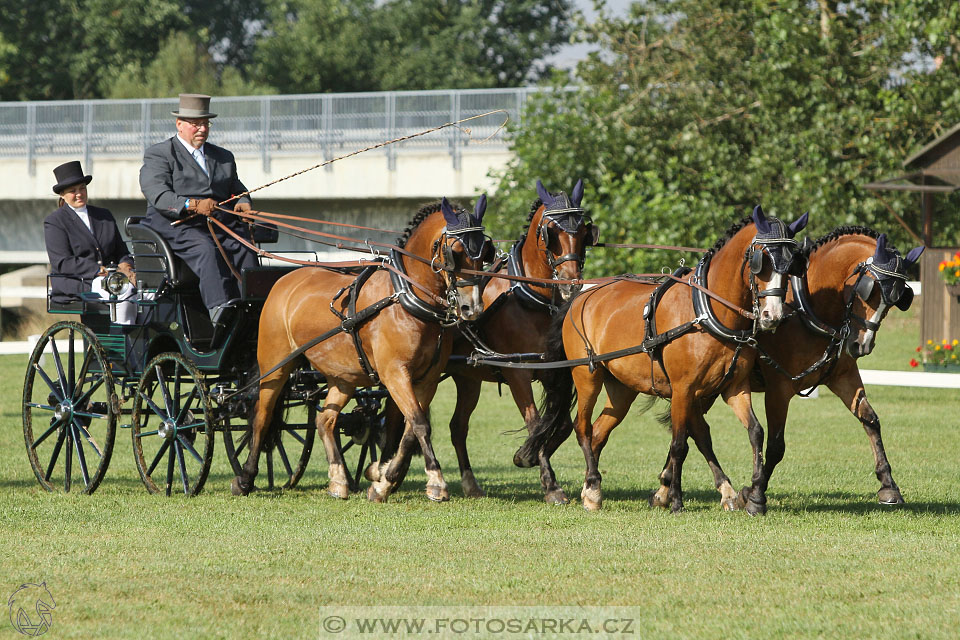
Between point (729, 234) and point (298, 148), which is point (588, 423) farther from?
point (298, 148)

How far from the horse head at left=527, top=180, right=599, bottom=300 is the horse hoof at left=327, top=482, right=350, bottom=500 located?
2.11m

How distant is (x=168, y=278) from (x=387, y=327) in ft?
5.41

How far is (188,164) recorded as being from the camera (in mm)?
9750

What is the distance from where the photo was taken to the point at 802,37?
2141cm

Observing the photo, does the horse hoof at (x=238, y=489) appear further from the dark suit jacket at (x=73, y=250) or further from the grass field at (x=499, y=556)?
the dark suit jacket at (x=73, y=250)

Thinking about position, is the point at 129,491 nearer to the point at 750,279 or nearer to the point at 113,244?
the point at 113,244

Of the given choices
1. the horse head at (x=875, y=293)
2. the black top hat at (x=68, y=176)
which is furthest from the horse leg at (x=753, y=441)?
the black top hat at (x=68, y=176)

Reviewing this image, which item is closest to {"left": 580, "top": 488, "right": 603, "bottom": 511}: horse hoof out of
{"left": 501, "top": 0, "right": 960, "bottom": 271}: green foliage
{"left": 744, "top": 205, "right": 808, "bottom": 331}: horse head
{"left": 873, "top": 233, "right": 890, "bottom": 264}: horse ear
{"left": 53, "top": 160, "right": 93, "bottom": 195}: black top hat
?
{"left": 744, "top": 205, "right": 808, "bottom": 331}: horse head

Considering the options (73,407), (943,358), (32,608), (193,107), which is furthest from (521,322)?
(943,358)

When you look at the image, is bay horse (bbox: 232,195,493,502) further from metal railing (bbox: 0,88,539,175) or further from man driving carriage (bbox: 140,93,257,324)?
metal railing (bbox: 0,88,539,175)

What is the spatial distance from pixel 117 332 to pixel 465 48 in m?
37.0

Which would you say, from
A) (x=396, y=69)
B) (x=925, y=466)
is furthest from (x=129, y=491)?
(x=396, y=69)

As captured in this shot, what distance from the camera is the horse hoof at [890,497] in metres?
8.81

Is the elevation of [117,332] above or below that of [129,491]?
above
